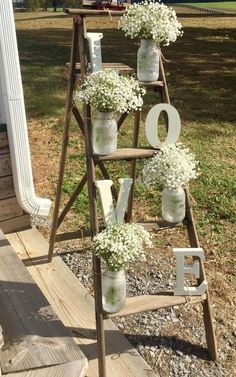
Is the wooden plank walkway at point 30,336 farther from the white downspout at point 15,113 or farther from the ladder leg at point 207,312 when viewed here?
the white downspout at point 15,113

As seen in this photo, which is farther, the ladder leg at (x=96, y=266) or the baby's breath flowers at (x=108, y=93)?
the ladder leg at (x=96, y=266)

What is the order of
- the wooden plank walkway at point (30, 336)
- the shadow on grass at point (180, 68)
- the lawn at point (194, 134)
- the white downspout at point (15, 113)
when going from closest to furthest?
the wooden plank walkway at point (30, 336)
the white downspout at point (15, 113)
the lawn at point (194, 134)
the shadow on grass at point (180, 68)

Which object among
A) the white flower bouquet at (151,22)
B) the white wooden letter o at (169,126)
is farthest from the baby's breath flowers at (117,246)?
the white flower bouquet at (151,22)

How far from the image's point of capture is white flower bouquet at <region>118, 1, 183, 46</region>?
2832mm

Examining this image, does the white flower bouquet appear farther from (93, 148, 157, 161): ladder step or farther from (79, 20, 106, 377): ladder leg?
(93, 148, 157, 161): ladder step

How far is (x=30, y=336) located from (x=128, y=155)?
1.10m

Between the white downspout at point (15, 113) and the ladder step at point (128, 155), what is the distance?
5.22 ft

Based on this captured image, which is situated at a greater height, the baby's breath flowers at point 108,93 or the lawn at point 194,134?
the baby's breath flowers at point 108,93

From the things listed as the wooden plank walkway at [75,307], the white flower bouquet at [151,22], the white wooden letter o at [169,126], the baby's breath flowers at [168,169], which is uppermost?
the white flower bouquet at [151,22]

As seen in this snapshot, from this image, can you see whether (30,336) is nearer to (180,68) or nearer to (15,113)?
(15,113)

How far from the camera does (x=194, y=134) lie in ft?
23.9

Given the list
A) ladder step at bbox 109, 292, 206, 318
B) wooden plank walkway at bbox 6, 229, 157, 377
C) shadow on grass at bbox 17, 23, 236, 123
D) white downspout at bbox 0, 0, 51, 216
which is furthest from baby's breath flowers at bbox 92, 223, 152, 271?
shadow on grass at bbox 17, 23, 236, 123

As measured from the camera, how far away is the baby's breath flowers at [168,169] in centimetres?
276

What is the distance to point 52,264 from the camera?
4055 mm
